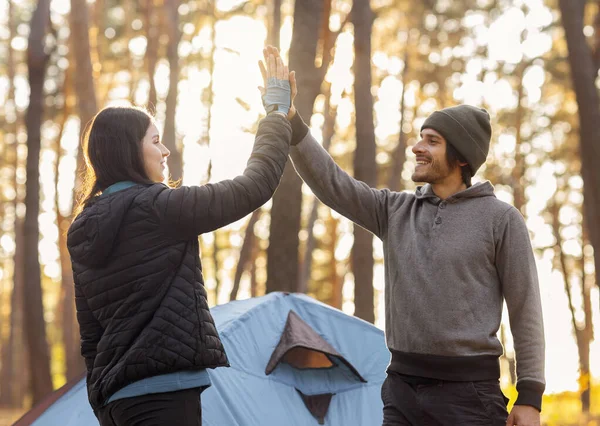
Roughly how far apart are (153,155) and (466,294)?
135 centimetres

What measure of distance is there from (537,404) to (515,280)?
49 cm

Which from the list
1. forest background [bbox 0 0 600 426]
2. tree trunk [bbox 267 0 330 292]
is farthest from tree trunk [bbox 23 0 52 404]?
tree trunk [bbox 267 0 330 292]

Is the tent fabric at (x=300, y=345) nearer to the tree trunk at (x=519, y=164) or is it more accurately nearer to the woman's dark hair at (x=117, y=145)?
the woman's dark hair at (x=117, y=145)

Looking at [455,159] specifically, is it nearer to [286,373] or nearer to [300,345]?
[300,345]

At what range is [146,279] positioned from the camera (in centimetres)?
269

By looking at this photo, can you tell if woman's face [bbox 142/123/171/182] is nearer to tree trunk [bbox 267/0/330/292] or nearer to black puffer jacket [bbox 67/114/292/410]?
black puffer jacket [bbox 67/114/292/410]

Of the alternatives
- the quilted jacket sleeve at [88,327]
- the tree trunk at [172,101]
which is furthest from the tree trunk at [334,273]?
the quilted jacket sleeve at [88,327]

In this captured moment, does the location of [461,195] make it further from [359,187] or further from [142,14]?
[142,14]

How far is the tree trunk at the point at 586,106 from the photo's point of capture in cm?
901

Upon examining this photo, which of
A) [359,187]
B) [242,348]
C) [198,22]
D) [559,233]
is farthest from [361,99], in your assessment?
[559,233]

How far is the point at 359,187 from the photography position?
3625mm

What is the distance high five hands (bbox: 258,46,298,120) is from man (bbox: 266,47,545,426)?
1.5 inches

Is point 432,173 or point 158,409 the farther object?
point 432,173

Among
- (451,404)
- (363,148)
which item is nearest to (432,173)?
(451,404)
